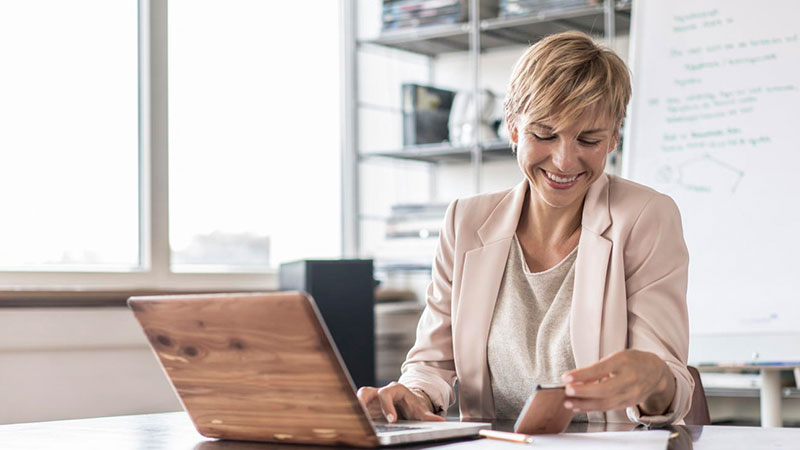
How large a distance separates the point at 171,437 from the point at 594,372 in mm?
528

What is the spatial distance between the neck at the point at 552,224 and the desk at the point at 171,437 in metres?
0.42

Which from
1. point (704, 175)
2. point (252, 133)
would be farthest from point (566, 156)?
point (252, 133)

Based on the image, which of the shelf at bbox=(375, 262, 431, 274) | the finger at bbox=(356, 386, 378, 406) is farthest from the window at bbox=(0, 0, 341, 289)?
the finger at bbox=(356, 386, 378, 406)

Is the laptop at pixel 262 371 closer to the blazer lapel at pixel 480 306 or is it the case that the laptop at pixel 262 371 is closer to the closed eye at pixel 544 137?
the blazer lapel at pixel 480 306

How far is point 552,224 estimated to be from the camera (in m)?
1.65

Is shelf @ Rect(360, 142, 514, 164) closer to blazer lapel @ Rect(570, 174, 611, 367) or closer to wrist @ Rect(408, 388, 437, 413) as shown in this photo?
blazer lapel @ Rect(570, 174, 611, 367)

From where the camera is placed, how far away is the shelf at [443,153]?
3.34 metres

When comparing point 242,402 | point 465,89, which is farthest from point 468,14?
point 242,402

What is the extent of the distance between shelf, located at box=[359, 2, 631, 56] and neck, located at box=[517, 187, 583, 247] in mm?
1573

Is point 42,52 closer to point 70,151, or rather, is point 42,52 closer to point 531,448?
point 70,151

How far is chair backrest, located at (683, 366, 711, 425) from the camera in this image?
1.45 metres

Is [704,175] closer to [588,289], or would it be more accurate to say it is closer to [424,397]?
[588,289]

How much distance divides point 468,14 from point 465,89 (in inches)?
13.8

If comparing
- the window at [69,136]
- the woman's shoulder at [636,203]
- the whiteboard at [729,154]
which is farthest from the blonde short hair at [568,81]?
the window at [69,136]
